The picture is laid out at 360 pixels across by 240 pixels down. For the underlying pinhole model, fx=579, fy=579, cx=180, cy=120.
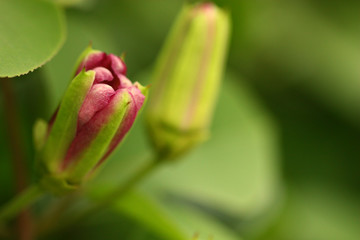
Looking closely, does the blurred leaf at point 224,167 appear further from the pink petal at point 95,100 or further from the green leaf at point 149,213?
the pink petal at point 95,100

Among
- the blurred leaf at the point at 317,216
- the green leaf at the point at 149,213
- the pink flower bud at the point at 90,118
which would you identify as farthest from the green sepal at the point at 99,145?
the blurred leaf at the point at 317,216

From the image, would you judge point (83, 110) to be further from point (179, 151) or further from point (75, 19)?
point (75, 19)

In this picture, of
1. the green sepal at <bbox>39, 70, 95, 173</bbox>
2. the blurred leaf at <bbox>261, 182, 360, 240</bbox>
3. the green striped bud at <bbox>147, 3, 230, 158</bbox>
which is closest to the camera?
the green sepal at <bbox>39, 70, 95, 173</bbox>

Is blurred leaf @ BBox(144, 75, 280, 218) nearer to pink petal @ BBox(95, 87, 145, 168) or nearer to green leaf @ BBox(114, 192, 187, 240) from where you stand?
green leaf @ BBox(114, 192, 187, 240)

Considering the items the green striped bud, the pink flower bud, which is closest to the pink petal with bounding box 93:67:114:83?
the pink flower bud

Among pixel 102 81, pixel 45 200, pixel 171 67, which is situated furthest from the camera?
pixel 45 200

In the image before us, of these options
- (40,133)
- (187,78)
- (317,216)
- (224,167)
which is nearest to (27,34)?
(40,133)

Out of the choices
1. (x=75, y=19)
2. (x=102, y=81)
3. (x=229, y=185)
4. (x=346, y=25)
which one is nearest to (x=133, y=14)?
(x=75, y=19)
